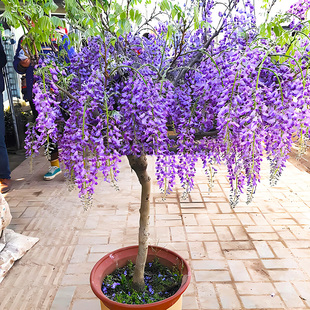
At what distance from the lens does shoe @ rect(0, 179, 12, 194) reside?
3.86 meters

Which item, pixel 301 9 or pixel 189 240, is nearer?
pixel 301 9

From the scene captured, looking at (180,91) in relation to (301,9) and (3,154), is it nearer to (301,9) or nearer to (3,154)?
(301,9)

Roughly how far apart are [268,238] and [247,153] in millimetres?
1812

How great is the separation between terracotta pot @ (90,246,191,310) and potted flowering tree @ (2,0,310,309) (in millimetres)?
16

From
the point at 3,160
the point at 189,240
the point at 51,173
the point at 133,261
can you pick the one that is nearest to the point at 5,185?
the point at 3,160

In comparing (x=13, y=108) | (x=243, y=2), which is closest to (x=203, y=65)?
(x=243, y=2)

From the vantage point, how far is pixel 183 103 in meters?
1.42

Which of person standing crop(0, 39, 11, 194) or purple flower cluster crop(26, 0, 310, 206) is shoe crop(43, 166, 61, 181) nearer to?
person standing crop(0, 39, 11, 194)

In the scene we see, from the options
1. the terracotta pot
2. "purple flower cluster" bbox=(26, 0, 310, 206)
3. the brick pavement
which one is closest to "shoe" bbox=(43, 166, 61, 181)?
the brick pavement

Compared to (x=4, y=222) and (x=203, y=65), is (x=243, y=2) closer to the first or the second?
(x=203, y=65)

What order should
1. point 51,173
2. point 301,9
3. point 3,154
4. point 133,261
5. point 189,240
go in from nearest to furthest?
point 301,9, point 133,261, point 189,240, point 3,154, point 51,173

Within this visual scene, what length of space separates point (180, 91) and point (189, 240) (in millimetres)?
1769

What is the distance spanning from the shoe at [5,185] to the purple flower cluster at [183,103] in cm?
263

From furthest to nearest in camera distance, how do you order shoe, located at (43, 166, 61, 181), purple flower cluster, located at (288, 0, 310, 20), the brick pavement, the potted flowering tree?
shoe, located at (43, 166, 61, 181) < the brick pavement < purple flower cluster, located at (288, 0, 310, 20) < the potted flowering tree
